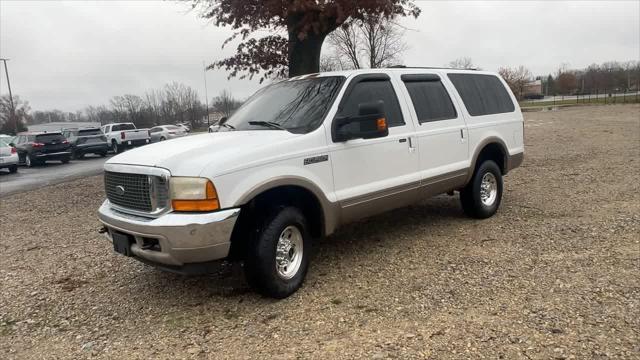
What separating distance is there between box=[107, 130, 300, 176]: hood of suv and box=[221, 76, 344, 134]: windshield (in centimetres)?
24

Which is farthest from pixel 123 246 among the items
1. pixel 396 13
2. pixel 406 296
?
pixel 396 13

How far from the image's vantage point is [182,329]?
12.1 feet

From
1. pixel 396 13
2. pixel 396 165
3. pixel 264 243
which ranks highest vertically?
pixel 396 13

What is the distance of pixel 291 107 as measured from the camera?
185 inches

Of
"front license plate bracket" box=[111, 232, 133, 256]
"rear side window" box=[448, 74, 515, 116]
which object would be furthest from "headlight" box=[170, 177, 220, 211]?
"rear side window" box=[448, 74, 515, 116]

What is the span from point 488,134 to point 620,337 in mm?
3448

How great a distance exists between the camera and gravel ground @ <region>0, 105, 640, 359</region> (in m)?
3.30

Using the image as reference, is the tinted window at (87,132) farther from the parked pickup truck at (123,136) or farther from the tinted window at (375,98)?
the tinted window at (375,98)

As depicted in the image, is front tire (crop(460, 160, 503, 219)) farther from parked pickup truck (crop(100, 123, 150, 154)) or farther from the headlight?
parked pickup truck (crop(100, 123, 150, 154))

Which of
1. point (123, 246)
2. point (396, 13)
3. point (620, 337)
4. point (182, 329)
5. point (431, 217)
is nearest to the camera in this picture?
point (620, 337)

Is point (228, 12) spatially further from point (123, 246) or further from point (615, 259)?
point (615, 259)

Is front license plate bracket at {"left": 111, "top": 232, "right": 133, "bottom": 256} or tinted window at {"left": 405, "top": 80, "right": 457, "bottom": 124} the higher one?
tinted window at {"left": 405, "top": 80, "right": 457, "bottom": 124}

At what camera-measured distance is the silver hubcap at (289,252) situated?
407 centimetres

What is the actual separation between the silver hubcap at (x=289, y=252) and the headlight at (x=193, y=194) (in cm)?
73
